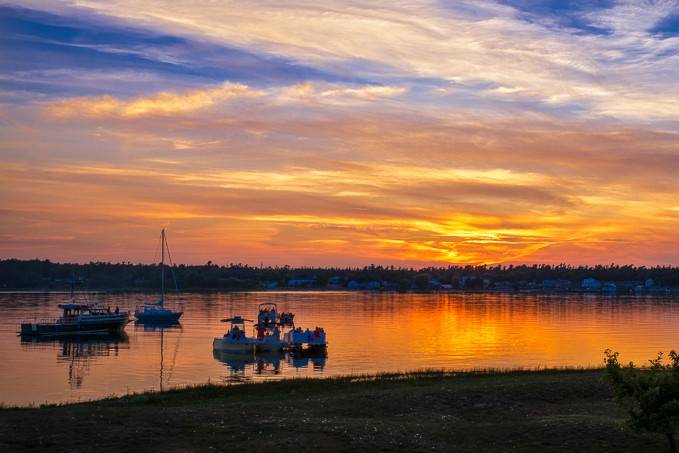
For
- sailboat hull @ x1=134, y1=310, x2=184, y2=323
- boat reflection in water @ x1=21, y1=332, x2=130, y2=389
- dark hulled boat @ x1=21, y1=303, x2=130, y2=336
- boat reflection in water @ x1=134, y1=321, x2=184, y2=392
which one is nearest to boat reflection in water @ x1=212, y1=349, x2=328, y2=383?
boat reflection in water @ x1=134, y1=321, x2=184, y2=392

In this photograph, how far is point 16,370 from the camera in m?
60.6

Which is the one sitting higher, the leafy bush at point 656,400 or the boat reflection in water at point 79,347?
the leafy bush at point 656,400

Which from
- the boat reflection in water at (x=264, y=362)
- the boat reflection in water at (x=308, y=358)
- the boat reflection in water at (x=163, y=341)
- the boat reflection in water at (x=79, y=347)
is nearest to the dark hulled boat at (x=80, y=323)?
the boat reflection in water at (x=79, y=347)

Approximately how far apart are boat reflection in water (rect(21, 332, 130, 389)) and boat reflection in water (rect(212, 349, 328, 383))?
11.5 m

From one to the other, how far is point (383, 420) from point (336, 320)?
9921 cm

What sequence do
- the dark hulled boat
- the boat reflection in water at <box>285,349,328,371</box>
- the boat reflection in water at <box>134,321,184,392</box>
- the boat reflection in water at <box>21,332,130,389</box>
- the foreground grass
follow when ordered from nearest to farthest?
the foreground grass → the boat reflection in water at <box>134,321,184,392</box> → the boat reflection in water at <box>21,332,130,389</box> → the boat reflection in water at <box>285,349,328,371</box> → the dark hulled boat

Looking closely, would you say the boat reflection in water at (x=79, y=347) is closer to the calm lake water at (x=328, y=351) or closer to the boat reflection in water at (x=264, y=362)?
the calm lake water at (x=328, y=351)

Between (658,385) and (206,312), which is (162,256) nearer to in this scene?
(206,312)

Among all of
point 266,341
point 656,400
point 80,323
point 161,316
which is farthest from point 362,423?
point 161,316

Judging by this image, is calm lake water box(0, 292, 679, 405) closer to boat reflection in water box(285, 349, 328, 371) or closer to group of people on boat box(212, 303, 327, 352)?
boat reflection in water box(285, 349, 328, 371)

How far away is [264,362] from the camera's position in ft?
221

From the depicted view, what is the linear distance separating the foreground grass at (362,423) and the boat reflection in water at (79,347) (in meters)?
30.0

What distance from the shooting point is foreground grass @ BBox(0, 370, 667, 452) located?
67.4 feet

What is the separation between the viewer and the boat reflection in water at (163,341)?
54.2m
